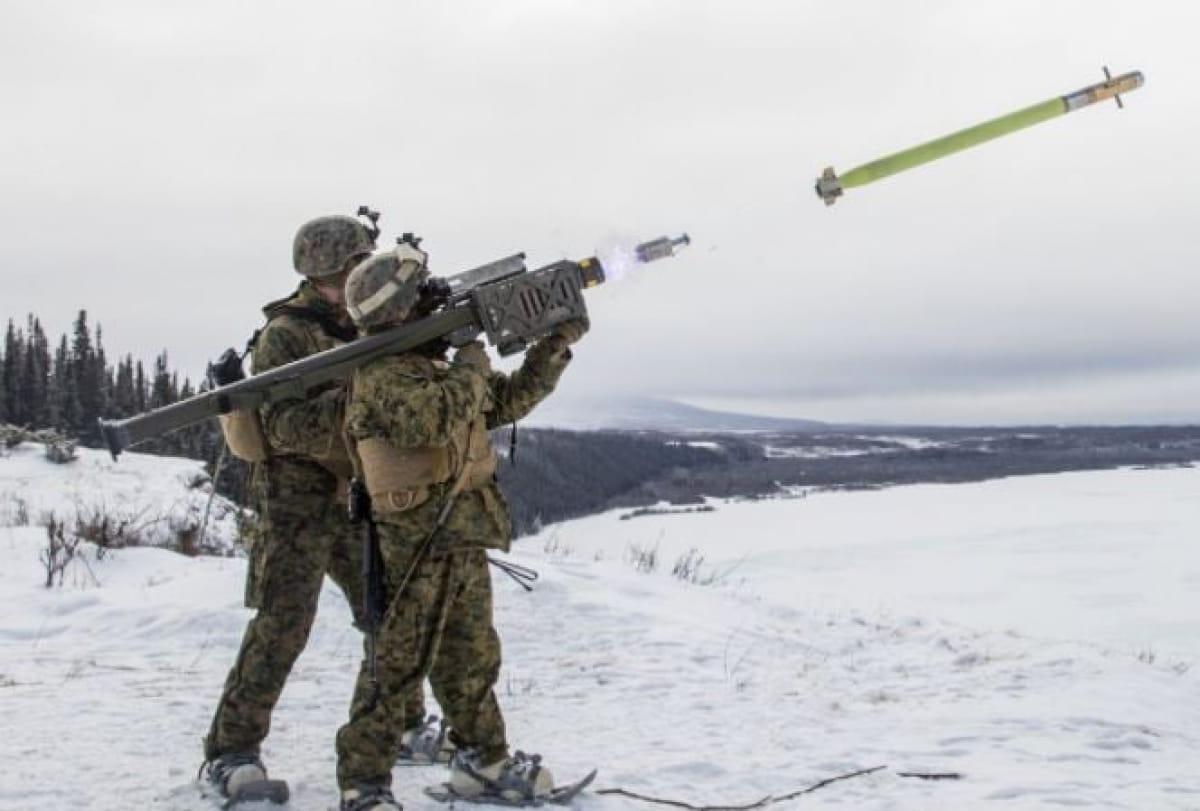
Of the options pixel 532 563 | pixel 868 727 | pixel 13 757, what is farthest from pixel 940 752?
pixel 532 563

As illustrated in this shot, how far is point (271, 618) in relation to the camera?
4.35 metres

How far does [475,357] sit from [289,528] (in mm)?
1115

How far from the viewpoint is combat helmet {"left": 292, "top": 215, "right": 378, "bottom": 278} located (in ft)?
15.1

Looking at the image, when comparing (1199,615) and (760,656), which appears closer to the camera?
(760,656)

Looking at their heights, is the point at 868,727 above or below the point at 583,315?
below

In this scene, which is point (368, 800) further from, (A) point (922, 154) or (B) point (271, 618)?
(A) point (922, 154)

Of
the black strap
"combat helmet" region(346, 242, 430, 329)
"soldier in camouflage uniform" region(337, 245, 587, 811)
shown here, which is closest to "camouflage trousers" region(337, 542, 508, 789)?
"soldier in camouflage uniform" region(337, 245, 587, 811)

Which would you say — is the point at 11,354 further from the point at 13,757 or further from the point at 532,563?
the point at 13,757

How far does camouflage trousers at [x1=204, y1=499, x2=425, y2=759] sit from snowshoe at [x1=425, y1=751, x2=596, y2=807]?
0.40 m

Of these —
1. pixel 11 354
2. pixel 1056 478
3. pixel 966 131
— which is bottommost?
pixel 1056 478

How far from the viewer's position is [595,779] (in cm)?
471

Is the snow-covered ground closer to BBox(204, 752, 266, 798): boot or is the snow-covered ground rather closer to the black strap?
BBox(204, 752, 266, 798): boot

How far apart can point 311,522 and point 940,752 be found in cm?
338

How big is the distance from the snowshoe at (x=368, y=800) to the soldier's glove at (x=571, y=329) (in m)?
1.96
